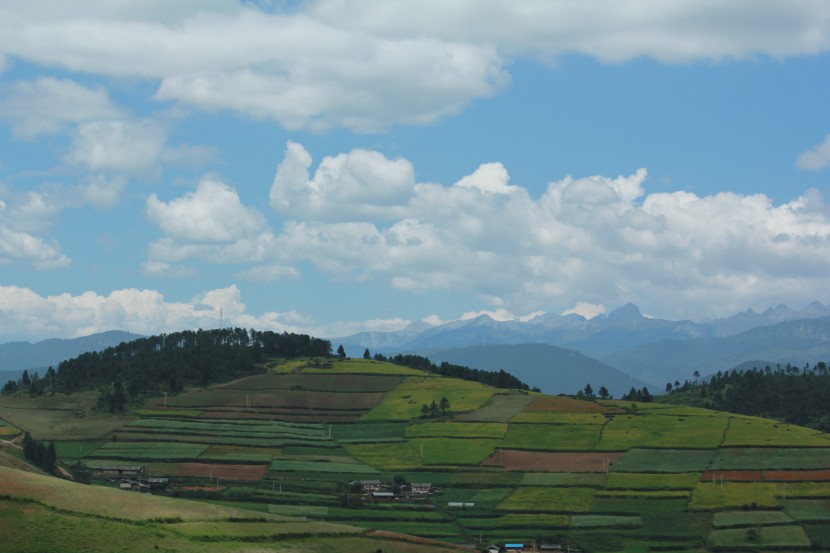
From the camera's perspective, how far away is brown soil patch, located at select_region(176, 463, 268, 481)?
178 metres

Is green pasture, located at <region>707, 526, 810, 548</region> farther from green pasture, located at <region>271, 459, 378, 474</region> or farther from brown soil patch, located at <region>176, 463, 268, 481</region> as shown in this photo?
brown soil patch, located at <region>176, 463, 268, 481</region>

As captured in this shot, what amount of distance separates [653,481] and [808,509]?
2546cm

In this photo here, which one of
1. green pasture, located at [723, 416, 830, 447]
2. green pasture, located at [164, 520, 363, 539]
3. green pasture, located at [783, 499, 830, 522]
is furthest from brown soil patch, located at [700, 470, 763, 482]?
green pasture, located at [164, 520, 363, 539]

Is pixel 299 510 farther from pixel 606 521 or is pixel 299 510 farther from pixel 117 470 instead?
pixel 117 470

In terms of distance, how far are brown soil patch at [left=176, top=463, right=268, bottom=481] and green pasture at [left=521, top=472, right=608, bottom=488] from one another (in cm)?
4541

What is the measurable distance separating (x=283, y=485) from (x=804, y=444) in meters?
92.6

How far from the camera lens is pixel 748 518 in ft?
488

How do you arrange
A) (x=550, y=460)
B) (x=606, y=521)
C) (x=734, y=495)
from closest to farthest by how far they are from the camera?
(x=606, y=521), (x=734, y=495), (x=550, y=460)

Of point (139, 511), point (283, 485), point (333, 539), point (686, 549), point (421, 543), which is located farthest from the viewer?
point (283, 485)

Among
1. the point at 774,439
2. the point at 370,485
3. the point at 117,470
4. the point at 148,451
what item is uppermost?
the point at 774,439

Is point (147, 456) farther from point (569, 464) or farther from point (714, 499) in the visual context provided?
point (714, 499)

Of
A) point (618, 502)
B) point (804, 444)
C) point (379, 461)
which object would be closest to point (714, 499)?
point (618, 502)

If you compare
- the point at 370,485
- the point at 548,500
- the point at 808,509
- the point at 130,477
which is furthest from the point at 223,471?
the point at 808,509

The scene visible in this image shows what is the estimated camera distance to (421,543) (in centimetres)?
12038
